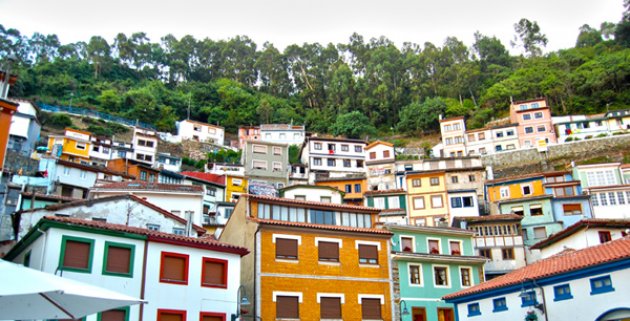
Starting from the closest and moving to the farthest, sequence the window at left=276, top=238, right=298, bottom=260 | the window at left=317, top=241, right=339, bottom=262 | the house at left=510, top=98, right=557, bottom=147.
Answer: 1. the window at left=276, top=238, right=298, bottom=260
2. the window at left=317, top=241, right=339, bottom=262
3. the house at left=510, top=98, right=557, bottom=147

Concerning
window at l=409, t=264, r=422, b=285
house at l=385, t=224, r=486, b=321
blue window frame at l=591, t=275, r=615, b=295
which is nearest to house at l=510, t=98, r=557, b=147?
house at l=385, t=224, r=486, b=321

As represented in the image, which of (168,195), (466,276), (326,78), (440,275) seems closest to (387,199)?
(466,276)

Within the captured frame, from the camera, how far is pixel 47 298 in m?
10.4

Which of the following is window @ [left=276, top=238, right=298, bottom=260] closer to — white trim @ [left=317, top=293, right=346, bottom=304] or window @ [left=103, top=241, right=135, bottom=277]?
white trim @ [left=317, top=293, right=346, bottom=304]

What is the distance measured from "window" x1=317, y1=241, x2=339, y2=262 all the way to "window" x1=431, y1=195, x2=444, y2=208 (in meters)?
26.1

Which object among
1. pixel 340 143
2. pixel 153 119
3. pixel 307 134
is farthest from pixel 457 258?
pixel 153 119

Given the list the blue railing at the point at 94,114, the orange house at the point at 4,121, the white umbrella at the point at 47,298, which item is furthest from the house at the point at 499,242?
the blue railing at the point at 94,114

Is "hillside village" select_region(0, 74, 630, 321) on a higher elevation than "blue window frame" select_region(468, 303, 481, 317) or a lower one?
higher

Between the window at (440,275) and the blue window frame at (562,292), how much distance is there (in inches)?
467

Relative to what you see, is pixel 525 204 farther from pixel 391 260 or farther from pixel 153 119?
pixel 153 119

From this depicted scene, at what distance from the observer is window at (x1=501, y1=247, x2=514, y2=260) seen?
148ft

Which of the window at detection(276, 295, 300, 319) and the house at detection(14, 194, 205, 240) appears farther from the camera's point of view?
the house at detection(14, 194, 205, 240)

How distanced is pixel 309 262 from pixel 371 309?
4.57 m

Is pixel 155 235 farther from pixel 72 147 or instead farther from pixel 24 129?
pixel 72 147
